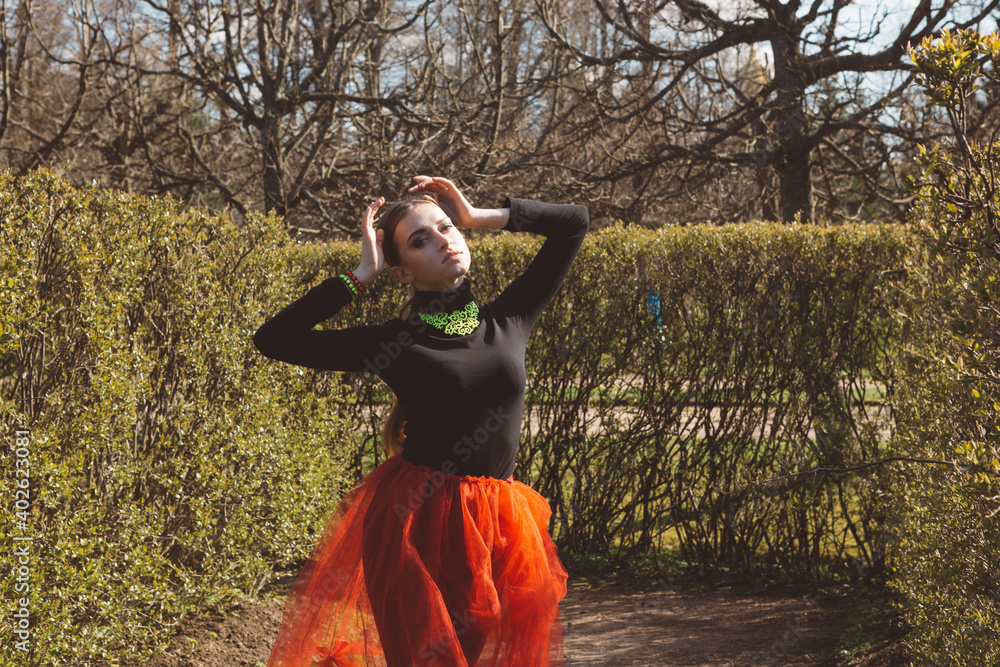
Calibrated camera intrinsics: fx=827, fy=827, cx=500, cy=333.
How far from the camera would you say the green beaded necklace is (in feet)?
7.84

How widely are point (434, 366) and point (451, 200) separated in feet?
1.84

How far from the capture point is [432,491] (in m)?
2.25

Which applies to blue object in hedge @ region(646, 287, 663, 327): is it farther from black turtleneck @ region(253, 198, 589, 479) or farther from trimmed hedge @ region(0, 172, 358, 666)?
black turtleneck @ region(253, 198, 589, 479)

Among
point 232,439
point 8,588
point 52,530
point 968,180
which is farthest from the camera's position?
point 232,439

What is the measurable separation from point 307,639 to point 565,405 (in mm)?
3312

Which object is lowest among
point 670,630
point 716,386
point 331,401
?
point 670,630

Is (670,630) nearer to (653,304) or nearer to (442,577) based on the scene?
(653,304)

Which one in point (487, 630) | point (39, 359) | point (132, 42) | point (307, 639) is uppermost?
point (132, 42)

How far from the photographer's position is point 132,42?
31.8 feet

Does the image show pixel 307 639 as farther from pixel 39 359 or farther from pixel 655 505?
pixel 655 505

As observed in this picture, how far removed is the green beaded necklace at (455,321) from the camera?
94.0 inches

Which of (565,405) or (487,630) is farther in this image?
(565,405)

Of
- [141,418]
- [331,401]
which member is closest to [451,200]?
[141,418]

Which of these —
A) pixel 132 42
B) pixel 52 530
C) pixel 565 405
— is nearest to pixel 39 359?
pixel 52 530
